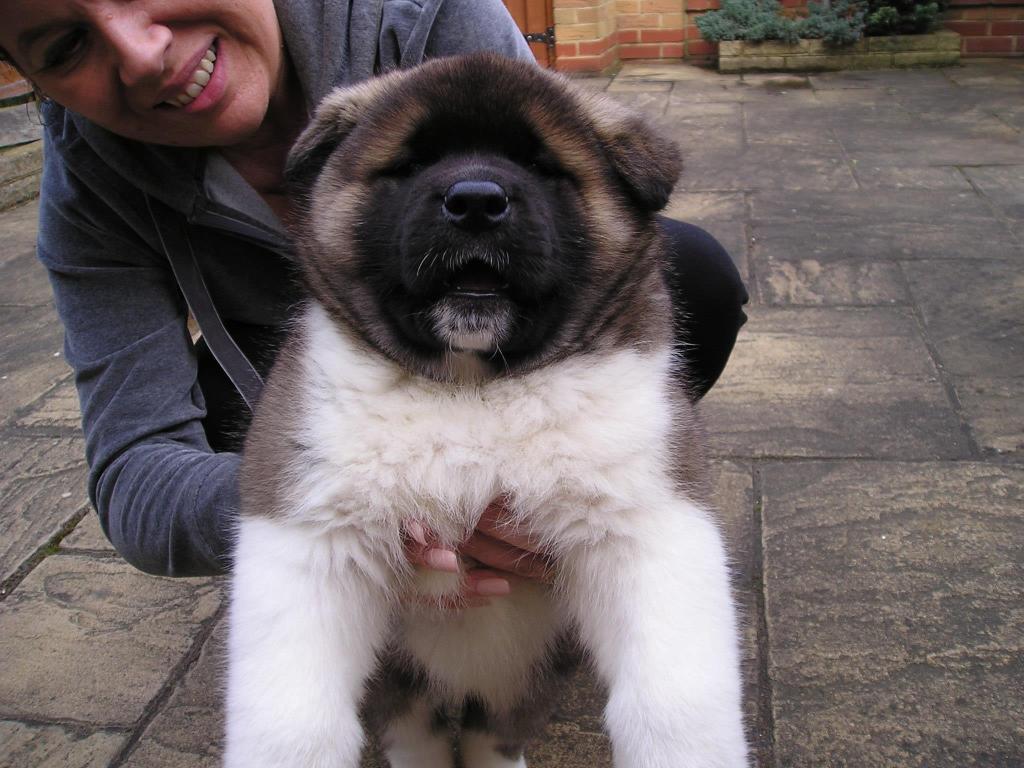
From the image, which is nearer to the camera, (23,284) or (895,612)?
(895,612)

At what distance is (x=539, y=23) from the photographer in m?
7.90

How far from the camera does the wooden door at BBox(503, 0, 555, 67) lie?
309 inches

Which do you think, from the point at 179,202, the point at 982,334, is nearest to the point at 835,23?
the point at 982,334

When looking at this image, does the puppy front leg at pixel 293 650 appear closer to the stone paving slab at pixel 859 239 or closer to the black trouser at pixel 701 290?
the black trouser at pixel 701 290

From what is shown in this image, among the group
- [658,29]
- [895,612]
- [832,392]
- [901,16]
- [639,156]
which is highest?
[639,156]

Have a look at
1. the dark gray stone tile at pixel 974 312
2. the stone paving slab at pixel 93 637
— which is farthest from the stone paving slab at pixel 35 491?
the dark gray stone tile at pixel 974 312

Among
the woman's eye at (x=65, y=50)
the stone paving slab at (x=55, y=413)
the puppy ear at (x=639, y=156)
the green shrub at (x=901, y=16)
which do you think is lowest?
the green shrub at (x=901, y=16)

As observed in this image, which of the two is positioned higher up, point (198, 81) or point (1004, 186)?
point (198, 81)

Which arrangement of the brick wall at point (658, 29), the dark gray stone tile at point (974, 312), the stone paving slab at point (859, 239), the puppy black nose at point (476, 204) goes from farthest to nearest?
the brick wall at point (658, 29) < the stone paving slab at point (859, 239) < the dark gray stone tile at point (974, 312) < the puppy black nose at point (476, 204)

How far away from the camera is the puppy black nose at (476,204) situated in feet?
4.36

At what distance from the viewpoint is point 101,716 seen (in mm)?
2076

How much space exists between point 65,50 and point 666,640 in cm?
146

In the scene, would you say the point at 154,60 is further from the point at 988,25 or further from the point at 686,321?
the point at 988,25

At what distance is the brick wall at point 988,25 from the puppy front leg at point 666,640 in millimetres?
8334
